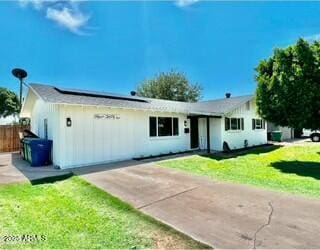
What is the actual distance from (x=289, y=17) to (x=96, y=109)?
9.34 meters

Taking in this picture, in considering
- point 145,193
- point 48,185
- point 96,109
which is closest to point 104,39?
point 96,109

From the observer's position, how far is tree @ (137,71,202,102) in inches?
1540

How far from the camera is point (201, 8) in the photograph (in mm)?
11422

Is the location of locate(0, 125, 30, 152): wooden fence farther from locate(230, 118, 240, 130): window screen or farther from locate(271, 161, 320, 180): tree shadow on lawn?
locate(271, 161, 320, 180): tree shadow on lawn

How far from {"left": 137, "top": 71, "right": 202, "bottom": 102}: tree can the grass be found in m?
33.0

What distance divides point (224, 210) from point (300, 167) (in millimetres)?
6826

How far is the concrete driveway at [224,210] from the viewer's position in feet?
12.9

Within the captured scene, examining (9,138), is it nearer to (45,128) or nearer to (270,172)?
(45,128)

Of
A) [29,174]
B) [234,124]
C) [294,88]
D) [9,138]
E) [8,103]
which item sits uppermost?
[8,103]

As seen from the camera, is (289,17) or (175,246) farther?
(289,17)

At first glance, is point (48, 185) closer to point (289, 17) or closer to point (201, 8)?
point (201, 8)

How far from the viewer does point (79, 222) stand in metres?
4.67

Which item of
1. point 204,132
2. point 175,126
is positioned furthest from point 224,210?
point 204,132

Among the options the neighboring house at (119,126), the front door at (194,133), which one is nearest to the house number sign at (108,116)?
the neighboring house at (119,126)
